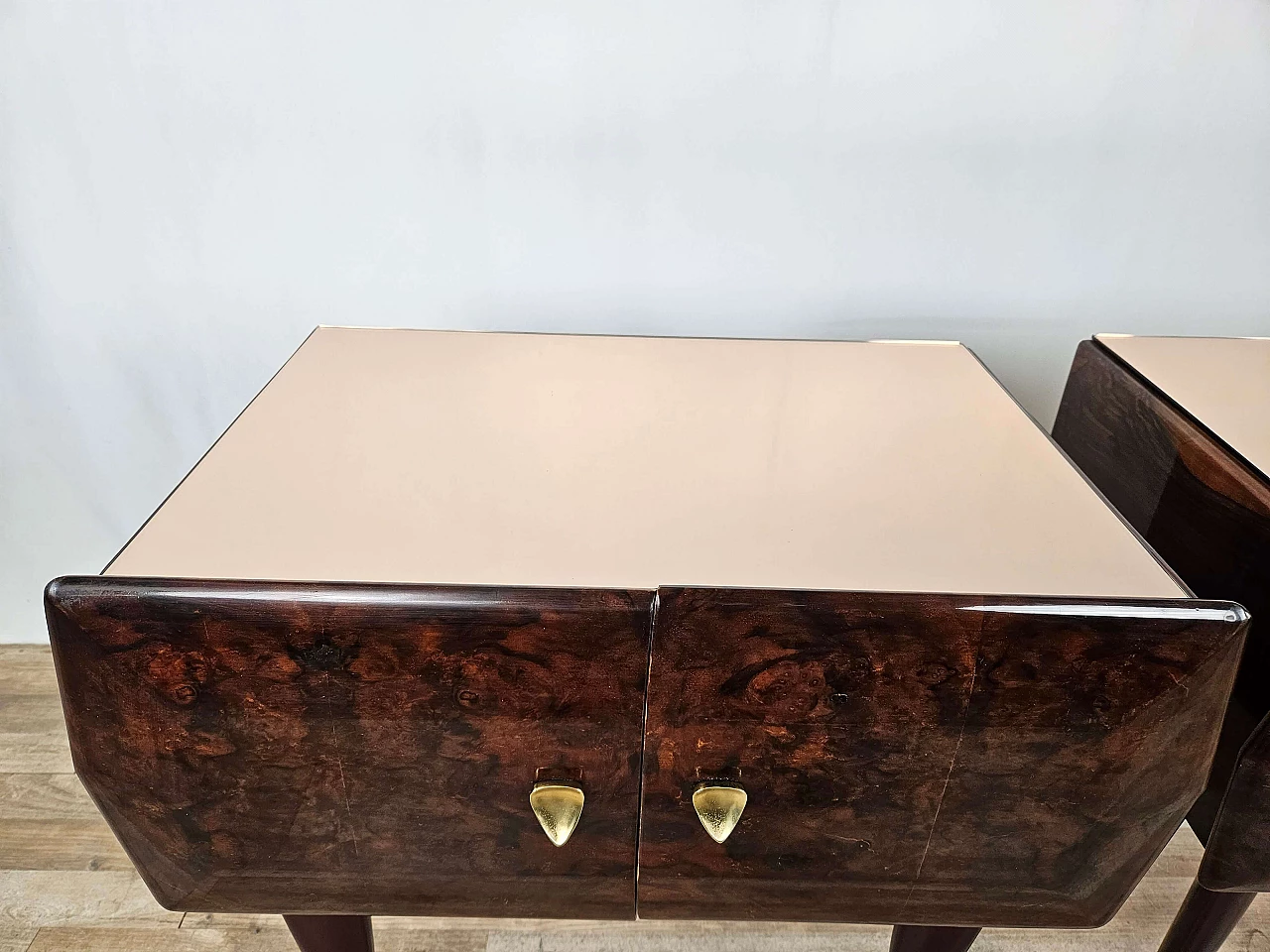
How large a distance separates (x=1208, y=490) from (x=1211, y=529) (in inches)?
0.9

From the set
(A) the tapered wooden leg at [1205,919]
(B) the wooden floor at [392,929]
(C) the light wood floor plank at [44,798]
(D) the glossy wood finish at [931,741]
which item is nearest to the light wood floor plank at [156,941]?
(B) the wooden floor at [392,929]

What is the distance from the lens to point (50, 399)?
88 centimetres

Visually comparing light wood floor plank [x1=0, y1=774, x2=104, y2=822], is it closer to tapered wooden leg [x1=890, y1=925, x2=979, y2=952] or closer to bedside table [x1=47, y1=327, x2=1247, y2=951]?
bedside table [x1=47, y1=327, x2=1247, y2=951]

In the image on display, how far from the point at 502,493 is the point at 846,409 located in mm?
240

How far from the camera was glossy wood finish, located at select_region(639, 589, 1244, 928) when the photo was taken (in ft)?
1.34

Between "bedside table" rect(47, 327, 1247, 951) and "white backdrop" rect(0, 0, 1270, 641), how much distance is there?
31 cm

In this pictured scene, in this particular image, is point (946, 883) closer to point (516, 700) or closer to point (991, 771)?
point (991, 771)

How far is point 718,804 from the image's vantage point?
1.46 ft

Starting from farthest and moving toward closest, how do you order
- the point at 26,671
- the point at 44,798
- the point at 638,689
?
the point at 26,671, the point at 44,798, the point at 638,689

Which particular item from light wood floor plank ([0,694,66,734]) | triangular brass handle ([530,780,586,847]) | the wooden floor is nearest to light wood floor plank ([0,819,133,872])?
the wooden floor

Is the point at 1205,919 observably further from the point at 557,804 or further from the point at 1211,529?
the point at 557,804

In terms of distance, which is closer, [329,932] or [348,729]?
[348,729]

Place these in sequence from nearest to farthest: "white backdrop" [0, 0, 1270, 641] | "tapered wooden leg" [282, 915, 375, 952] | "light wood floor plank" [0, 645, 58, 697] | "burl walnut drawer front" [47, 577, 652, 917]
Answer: "burl walnut drawer front" [47, 577, 652, 917] < "tapered wooden leg" [282, 915, 375, 952] < "white backdrop" [0, 0, 1270, 641] < "light wood floor plank" [0, 645, 58, 697]

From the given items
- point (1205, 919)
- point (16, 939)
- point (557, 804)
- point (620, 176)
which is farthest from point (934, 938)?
point (16, 939)
